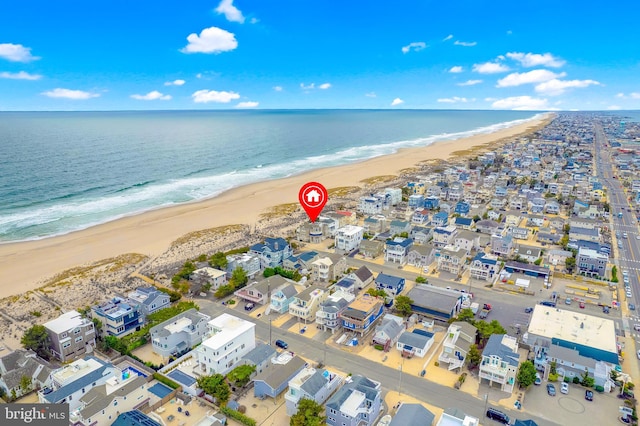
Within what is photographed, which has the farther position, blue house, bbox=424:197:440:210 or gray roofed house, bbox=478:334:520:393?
blue house, bbox=424:197:440:210

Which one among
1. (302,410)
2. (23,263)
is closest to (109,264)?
(23,263)

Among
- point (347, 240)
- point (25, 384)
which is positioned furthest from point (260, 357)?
point (347, 240)

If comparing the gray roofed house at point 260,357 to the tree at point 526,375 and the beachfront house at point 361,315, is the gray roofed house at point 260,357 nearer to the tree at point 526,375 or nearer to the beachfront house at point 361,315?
the beachfront house at point 361,315

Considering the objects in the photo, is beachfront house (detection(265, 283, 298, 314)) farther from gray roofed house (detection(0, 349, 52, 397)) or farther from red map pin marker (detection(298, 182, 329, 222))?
red map pin marker (detection(298, 182, 329, 222))

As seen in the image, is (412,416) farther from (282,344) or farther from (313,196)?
(313,196)

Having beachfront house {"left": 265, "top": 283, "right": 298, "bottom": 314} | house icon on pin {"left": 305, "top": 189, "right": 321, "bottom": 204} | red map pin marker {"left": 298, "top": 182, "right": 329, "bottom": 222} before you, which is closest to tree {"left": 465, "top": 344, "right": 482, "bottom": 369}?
beachfront house {"left": 265, "top": 283, "right": 298, "bottom": 314}

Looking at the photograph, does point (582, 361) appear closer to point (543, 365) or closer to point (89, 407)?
point (543, 365)
